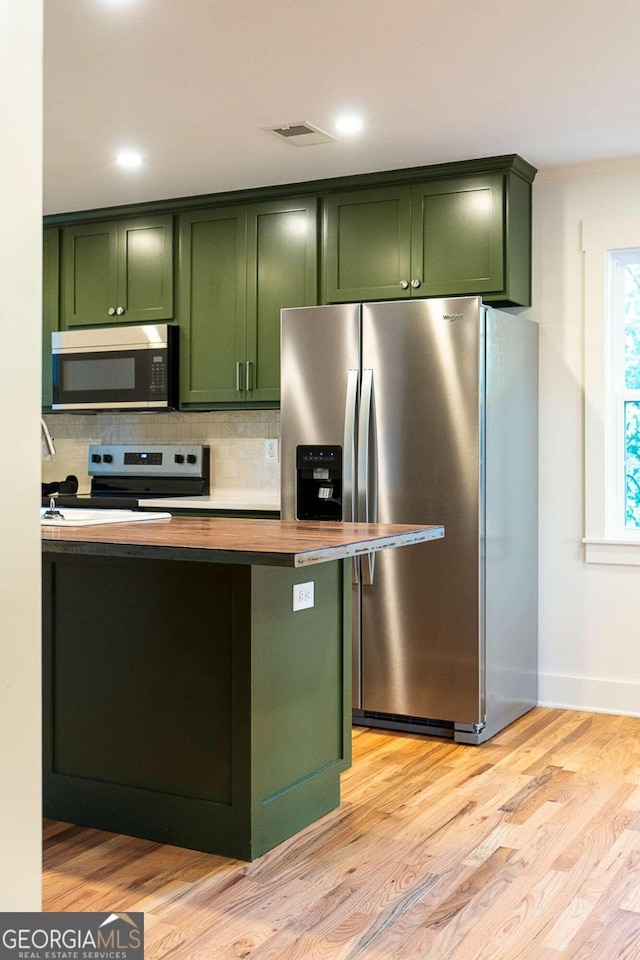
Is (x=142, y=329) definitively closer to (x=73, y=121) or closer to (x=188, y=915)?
(x=73, y=121)

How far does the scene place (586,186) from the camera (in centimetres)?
439

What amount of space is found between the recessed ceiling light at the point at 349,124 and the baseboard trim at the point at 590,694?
2504 millimetres

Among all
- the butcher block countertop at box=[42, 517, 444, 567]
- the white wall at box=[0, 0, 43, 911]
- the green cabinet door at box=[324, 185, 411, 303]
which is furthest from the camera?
the green cabinet door at box=[324, 185, 411, 303]

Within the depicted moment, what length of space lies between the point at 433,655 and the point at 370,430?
950 millimetres

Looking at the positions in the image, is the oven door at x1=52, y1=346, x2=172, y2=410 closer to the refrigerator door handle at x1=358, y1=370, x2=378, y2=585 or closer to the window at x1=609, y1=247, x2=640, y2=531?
the refrigerator door handle at x1=358, y1=370, x2=378, y2=585

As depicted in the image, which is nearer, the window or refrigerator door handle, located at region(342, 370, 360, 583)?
refrigerator door handle, located at region(342, 370, 360, 583)

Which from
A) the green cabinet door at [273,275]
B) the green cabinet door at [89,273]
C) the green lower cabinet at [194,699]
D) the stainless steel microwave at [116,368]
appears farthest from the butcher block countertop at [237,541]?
the green cabinet door at [89,273]

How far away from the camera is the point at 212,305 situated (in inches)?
195

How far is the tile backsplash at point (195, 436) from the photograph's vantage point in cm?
518

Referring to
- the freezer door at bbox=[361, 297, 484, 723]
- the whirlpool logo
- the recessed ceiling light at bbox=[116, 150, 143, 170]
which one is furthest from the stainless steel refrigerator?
the whirlpool logo

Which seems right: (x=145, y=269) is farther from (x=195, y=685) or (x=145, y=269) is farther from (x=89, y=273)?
(x=195, y=685)

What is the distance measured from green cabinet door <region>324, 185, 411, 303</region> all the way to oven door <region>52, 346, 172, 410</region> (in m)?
1.02

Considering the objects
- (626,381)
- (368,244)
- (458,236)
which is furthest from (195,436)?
(626,381)

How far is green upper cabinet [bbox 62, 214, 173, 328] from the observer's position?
16.7ft
